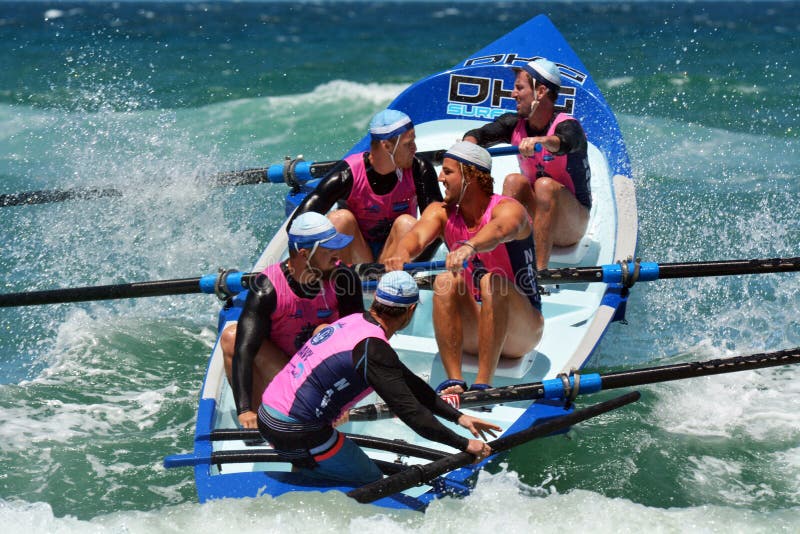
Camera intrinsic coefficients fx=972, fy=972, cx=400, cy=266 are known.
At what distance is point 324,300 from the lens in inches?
184

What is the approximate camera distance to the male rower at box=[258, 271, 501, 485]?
3.84 m

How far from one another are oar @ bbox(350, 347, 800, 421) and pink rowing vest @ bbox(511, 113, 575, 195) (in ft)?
5.67

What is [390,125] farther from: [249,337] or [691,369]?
[691,369]

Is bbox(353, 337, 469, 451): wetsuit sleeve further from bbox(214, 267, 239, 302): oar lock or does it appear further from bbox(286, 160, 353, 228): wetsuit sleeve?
bbox(286, 160, 353, 228): wetsuit sleeve

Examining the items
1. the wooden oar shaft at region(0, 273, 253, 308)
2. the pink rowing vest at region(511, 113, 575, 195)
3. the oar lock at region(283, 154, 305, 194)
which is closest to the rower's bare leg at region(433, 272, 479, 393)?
the wooden oar shaft at region(0, 273, 253, 308)

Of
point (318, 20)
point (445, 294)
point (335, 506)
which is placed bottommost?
point (318, 20)

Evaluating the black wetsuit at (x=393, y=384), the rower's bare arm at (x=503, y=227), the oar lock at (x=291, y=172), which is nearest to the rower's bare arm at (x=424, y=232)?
the rower's bare arm at (x=503, y=227)

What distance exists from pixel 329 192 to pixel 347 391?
82.3 inches

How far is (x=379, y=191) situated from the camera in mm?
5887

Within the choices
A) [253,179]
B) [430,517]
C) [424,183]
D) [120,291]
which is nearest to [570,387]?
[430,517]

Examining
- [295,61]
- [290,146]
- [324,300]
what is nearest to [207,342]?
[324,300]

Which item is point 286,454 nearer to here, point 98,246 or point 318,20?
point 98,246

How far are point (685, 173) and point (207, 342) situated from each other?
6.51 metres

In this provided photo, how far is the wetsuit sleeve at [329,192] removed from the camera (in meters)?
5.80
